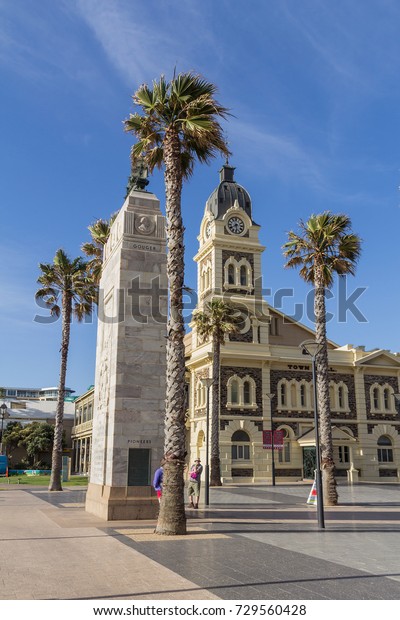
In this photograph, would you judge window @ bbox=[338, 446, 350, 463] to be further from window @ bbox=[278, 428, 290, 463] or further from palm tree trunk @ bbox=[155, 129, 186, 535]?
palm tree trunk @ bbox=[155, 129, 186, 535]

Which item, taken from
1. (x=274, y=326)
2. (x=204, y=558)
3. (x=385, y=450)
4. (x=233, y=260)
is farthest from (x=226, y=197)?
(x=204, y=558)

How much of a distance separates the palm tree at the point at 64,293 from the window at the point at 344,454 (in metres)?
24.0

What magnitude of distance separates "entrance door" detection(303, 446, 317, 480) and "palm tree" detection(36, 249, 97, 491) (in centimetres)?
1992

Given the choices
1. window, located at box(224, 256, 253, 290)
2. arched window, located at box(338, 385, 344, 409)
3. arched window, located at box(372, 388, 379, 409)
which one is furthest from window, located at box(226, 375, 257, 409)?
arched window, located at box(372, 388, 379, 409)

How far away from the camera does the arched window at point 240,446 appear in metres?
42.0

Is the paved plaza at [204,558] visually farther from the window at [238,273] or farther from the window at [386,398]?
the window at [386,398]

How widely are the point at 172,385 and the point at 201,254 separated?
35457mm

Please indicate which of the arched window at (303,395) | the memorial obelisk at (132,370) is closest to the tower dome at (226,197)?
the arched window at (303,395)

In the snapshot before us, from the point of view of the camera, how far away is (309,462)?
1673 inches

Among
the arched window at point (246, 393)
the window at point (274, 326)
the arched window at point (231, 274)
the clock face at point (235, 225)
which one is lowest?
the arched window at point (246, 393)

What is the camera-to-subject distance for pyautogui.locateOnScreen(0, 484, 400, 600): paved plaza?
759 cm

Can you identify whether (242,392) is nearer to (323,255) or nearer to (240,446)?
(240,446)

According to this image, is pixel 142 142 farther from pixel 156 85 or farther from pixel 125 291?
pixel 125 291
